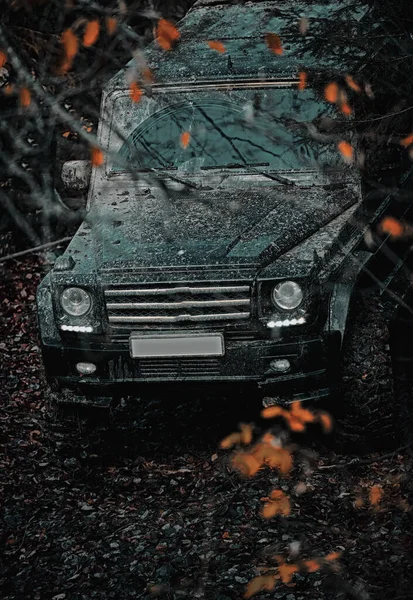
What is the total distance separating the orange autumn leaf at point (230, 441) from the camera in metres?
5.46

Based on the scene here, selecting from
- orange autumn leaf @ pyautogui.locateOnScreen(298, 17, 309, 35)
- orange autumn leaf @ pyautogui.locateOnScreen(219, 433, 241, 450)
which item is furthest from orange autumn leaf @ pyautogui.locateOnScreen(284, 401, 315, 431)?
orange autumn leaf @ pyautogui.locateOnScreen(298, 17, 309, 35)

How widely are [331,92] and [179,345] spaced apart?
1.83 meters

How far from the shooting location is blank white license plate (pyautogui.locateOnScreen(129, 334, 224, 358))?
199 inches

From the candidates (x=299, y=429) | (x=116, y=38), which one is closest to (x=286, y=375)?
(x=299, y=429)

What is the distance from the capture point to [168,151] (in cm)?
586

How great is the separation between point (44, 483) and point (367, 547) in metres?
2.00

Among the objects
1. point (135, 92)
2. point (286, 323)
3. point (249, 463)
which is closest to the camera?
point (249, 463)

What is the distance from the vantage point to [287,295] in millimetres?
4984

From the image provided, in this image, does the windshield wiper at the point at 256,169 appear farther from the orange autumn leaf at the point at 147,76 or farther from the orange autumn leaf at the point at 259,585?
the orange autumn leaf at the point at 259,585

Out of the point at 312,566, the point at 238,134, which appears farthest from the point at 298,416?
the point at 238,134

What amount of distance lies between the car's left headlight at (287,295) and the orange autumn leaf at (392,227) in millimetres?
902

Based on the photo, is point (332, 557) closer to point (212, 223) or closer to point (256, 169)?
point (212, 223)

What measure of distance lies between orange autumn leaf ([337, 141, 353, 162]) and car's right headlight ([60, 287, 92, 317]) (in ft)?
5.83

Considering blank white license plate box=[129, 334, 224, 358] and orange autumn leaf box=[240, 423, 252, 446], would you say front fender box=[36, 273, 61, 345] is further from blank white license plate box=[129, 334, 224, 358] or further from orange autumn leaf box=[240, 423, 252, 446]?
orange autumn leaf box=[240, 423, 252, 446]
